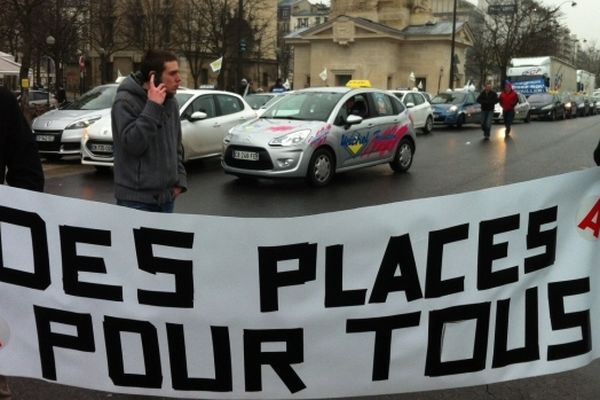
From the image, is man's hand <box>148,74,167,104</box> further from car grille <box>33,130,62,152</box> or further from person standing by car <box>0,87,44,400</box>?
car grille <box>33,130,62,152</box>

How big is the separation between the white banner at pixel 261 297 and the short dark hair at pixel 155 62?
111cm

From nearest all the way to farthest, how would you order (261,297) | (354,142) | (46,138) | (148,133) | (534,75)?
(261,297), (148,133), (354,142), (46,138), (534,75)

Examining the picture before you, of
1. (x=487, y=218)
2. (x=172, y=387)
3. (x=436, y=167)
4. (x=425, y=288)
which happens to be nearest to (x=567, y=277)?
(x=487, y=218)

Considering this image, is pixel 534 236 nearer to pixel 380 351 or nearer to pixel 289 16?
pixel 380 351

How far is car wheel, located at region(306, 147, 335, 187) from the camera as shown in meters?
10.5

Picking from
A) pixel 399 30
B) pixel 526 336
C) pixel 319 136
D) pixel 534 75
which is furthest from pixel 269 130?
pixel 399 30

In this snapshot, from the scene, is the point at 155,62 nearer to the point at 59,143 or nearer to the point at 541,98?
the point at 59,143

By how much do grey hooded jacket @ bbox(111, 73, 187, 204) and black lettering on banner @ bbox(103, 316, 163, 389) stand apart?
1139 millimetres

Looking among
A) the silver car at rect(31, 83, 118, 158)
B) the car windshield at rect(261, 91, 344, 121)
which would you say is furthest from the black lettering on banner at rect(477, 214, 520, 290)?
the silver car at rect(31, 83, 118, 158)

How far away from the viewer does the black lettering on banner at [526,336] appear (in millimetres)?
2984

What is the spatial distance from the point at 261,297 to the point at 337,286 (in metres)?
0.33

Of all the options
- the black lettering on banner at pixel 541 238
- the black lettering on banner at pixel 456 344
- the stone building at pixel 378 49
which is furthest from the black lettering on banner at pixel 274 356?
the stone building at pixel 378 49

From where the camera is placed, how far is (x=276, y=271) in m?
2.82

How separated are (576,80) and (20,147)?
57.9 meters
